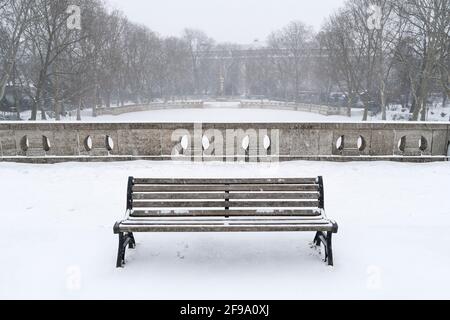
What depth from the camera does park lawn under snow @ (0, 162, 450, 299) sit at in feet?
12.2

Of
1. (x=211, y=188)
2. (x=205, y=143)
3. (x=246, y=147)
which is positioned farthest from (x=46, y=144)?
(x=211, y=188)

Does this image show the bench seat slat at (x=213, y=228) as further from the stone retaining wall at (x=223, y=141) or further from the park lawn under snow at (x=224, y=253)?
the stone retaining wall at (x=223, y=141)

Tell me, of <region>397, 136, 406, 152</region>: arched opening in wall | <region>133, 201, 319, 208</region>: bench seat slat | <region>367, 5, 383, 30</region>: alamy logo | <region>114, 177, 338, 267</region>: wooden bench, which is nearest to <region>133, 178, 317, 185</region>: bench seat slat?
<region>114, 177, 338, 267</region>: wooden bench

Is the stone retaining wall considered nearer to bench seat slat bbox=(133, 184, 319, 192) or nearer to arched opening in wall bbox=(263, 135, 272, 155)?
arched opening in wall bbox=(263, 135, 272, 155)

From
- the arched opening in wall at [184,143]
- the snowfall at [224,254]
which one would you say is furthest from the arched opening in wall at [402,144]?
the arched opening in wall at [184,143]

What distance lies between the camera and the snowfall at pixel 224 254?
12.2ft

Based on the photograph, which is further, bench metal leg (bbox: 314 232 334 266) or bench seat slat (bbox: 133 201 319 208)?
bench seat slat (bbox: 133 201 319 208)

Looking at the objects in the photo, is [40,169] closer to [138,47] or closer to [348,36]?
[348,36]

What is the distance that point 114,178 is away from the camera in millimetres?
7922

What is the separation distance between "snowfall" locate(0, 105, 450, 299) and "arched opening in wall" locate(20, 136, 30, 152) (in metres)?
2.19

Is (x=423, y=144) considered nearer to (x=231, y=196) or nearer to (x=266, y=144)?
(x=266, y=144)

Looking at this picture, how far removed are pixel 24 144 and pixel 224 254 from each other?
7064 millimetres

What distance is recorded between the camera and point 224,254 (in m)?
4.54

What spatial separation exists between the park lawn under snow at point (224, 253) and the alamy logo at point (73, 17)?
18.5 m
